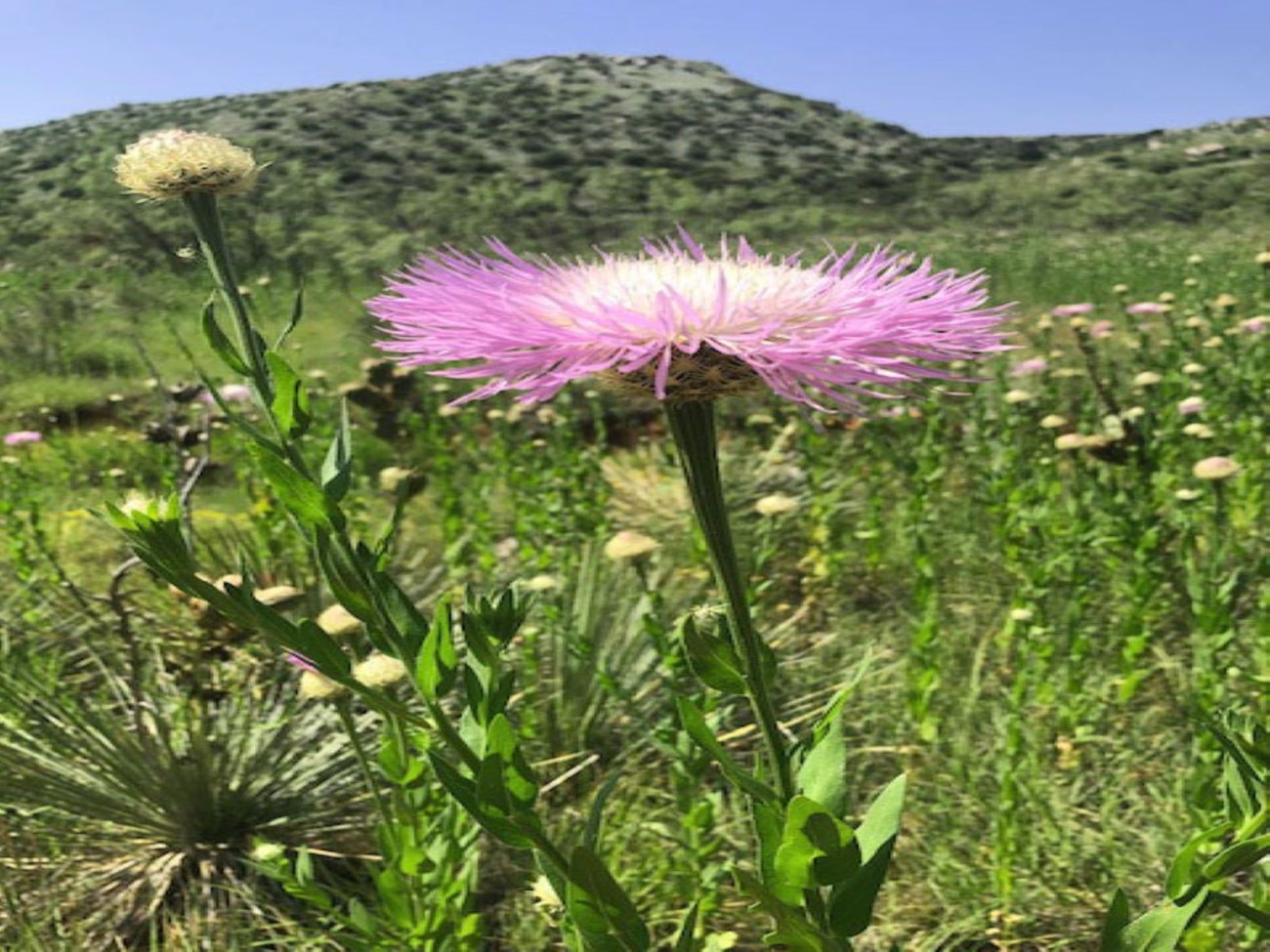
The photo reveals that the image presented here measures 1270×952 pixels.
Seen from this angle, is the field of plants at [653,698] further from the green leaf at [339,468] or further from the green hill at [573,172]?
the green hill at [573,172]

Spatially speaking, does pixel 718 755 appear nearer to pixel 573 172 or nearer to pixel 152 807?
pixel 152 807

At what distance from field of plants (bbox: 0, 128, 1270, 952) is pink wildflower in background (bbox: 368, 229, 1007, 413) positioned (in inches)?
2.8

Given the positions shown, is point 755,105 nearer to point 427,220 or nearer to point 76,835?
point 427,220

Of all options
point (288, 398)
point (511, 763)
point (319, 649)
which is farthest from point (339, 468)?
point (511, 763)

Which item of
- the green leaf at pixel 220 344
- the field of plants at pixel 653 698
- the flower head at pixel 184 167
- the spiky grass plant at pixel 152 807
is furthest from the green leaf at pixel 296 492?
the spiky grass plant at pixel 152 807

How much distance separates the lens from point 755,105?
3491cm

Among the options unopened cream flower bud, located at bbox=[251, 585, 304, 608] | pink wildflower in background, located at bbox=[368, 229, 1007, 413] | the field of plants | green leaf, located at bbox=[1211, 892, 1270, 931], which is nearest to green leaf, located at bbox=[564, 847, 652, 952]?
the field of plants

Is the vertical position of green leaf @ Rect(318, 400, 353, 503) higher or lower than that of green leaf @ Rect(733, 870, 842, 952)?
higher

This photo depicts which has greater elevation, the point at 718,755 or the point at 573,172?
the point at 573,172

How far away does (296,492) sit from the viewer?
0.79 meters

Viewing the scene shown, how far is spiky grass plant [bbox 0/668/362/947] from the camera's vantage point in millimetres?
2184

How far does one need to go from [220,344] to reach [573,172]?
24.0m

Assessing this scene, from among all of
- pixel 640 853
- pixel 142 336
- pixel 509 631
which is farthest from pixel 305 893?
pixel 142 336

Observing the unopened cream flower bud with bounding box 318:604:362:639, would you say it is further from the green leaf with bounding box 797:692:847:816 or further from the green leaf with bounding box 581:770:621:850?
the green leaf with bounding box 797:692:847:816
